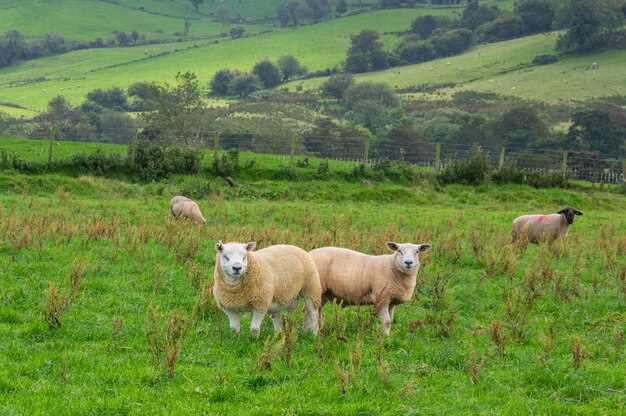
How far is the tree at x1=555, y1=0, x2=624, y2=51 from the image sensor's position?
106 m

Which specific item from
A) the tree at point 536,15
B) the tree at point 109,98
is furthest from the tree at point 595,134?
the tree at point 536,15

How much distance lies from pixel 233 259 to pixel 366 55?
399ft

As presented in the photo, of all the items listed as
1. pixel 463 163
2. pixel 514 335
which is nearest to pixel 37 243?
pixel 514 335

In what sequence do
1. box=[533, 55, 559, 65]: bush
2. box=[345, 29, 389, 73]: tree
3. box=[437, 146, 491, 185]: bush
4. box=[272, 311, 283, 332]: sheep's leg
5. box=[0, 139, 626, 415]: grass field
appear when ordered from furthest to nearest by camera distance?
box=[345, 29, 389, 73]: tree
box=[533, 55, 559, 65]: bush
box=[437, 146, 491, 185]: bush
box=[272, 311, 283, 332]: sheep's leg
box=[0, 139, 626, 415]: grass field

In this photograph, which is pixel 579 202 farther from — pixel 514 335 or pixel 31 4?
pixel 31 4

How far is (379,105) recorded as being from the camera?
8769cm

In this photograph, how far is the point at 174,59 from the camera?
13200 centimetres

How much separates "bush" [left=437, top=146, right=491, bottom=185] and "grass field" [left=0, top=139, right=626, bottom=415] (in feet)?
47.6

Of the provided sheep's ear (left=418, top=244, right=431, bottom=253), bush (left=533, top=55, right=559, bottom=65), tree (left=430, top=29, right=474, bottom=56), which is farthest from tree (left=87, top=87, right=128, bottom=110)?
sheep's ear (left=418, top=244, right=431, bottom=253)

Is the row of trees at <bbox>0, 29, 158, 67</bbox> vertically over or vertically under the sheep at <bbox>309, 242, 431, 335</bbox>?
over

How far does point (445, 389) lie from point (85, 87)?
357 feet

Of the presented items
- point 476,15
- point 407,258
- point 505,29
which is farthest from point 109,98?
point 407,258

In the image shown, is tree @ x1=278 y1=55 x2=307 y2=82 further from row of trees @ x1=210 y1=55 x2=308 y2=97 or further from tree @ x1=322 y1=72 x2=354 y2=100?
tree @ x1=322 y1=72 x2=354 y2=100

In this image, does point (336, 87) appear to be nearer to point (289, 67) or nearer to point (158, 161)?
point (289, 67)
